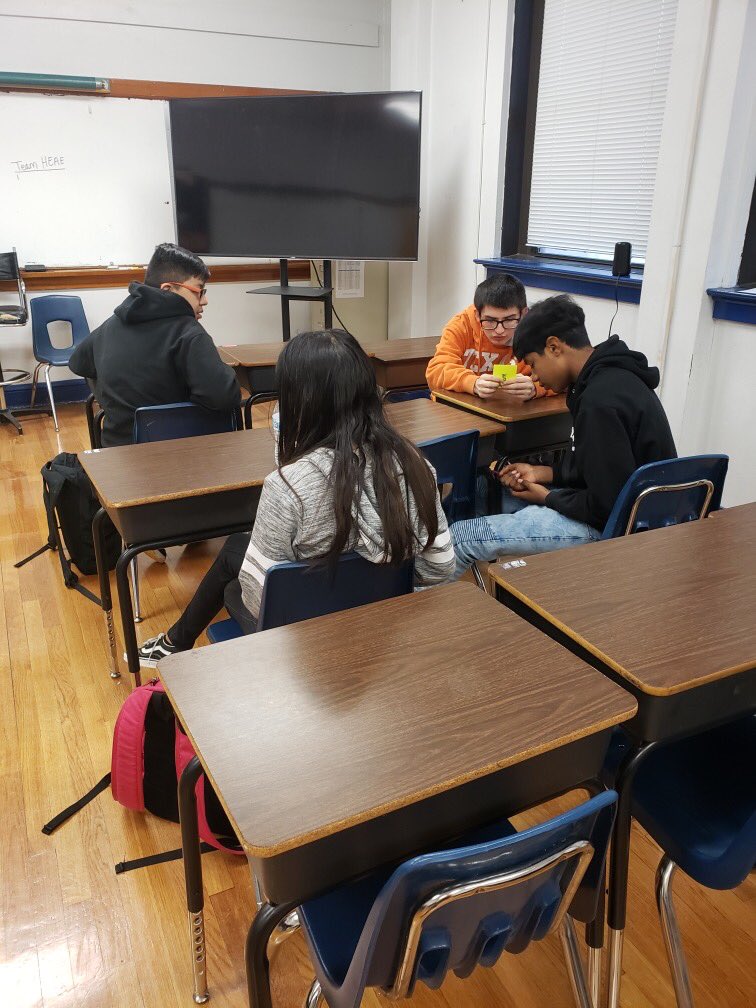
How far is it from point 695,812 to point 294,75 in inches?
213

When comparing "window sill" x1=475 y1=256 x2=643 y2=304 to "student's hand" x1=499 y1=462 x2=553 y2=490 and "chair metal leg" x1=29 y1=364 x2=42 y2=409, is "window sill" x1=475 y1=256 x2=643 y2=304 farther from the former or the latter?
"chair metal leg" x1=29 y1=364 x2=42 y2=409

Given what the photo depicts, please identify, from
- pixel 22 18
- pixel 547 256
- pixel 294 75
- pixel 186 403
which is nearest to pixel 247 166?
pixel 294 75

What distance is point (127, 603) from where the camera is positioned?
190 centimetres

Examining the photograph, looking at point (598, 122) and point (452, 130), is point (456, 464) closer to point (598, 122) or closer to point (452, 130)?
point (598, 122)

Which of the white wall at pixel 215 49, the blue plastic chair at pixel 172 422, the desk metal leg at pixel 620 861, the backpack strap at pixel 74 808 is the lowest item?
the backpack strap at pixel 74 808

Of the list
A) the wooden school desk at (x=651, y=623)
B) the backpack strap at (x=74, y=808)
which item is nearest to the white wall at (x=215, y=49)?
the backpack strap at (x=74, y=808)

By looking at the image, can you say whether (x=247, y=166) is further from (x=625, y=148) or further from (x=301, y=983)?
(x=301, y=983)

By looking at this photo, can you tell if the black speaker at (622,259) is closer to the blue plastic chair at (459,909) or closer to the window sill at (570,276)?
the window sill at (570,276)

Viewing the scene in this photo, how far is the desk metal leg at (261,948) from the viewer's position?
89 centimetres

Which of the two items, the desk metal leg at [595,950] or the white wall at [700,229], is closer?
the desk metal leg at [595,950]

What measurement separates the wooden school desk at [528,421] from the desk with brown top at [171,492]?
426 millimetres

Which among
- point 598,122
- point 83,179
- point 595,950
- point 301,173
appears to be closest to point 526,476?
point 595,950

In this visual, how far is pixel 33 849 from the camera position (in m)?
1.64

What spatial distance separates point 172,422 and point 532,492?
4.13 ft
